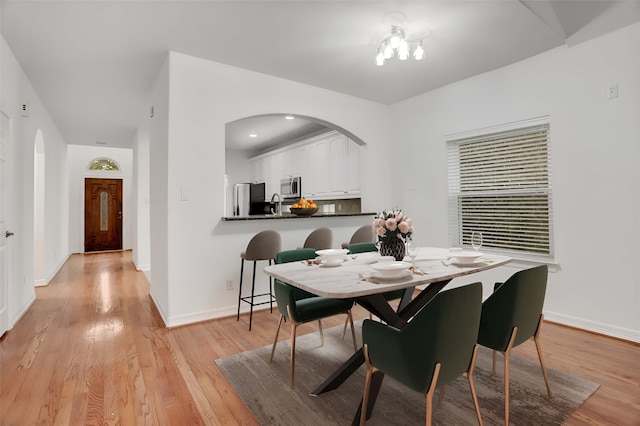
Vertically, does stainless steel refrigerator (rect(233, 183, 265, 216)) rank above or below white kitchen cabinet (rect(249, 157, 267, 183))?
below

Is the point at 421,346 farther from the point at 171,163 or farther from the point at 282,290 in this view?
the point at 171,163

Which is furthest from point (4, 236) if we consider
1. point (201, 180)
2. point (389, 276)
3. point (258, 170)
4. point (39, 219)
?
point (258, 170)

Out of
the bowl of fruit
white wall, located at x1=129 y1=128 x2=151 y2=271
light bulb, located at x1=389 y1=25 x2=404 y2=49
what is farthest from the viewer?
white wall, located at x1=129 y1=128 x2=151 y2=271

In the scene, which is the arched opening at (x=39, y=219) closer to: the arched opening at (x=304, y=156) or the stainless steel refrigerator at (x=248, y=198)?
the arched opening at (x=304, y=156)

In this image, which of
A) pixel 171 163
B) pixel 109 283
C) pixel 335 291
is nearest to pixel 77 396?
pixel 335 291

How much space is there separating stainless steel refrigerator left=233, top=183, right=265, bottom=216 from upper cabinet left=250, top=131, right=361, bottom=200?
0.53 metres

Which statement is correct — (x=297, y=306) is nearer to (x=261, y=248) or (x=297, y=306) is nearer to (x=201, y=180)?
(x=261, y=248)

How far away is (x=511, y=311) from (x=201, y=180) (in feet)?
9.45

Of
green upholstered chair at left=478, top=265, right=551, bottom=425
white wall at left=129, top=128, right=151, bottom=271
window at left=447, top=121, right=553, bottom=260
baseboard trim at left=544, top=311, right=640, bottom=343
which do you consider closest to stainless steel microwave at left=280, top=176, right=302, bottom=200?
white wall at left=129, top=128, right=151, bottom=271

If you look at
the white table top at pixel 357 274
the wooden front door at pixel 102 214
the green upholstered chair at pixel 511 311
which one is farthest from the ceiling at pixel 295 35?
the wooden front door at pixel 102 214

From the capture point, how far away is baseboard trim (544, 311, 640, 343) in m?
2.81

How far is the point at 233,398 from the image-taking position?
2.02 metres

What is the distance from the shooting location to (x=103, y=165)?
9156 mm

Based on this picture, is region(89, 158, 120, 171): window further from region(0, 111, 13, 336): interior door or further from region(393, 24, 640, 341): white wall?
region(393, 24, 640, 341): white wall
